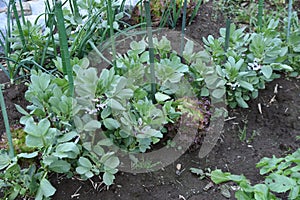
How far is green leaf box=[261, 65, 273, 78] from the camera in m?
1.98

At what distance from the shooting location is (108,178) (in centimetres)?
161

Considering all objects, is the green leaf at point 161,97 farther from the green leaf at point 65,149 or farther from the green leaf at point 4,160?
the green leaf at point 4,160

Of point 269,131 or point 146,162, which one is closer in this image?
point 146,162

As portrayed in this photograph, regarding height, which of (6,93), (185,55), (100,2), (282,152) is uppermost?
(100,2)

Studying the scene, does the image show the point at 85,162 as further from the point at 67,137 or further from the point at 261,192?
the point at 261,192

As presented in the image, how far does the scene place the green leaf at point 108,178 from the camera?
160cm

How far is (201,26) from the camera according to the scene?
2596 mm

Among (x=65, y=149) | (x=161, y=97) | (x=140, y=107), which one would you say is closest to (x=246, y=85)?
(x=161, y=97)

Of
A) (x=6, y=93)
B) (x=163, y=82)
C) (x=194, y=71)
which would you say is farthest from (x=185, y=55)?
(x=6, y=93)

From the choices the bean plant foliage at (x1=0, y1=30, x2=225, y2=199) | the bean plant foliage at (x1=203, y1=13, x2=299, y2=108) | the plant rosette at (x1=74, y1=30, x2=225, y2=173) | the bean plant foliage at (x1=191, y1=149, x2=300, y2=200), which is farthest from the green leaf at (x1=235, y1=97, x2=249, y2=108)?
the bean plant foliage at (x1=191, y1=149, x2=300, y2=200)

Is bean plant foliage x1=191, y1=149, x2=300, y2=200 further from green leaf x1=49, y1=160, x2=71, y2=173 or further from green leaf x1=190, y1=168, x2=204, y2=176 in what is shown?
green leaf x1=49, y1=160, x2=71, y2=173

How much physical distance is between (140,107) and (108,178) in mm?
285

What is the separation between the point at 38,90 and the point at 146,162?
512mm

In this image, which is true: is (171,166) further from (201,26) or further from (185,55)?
(201,26)
